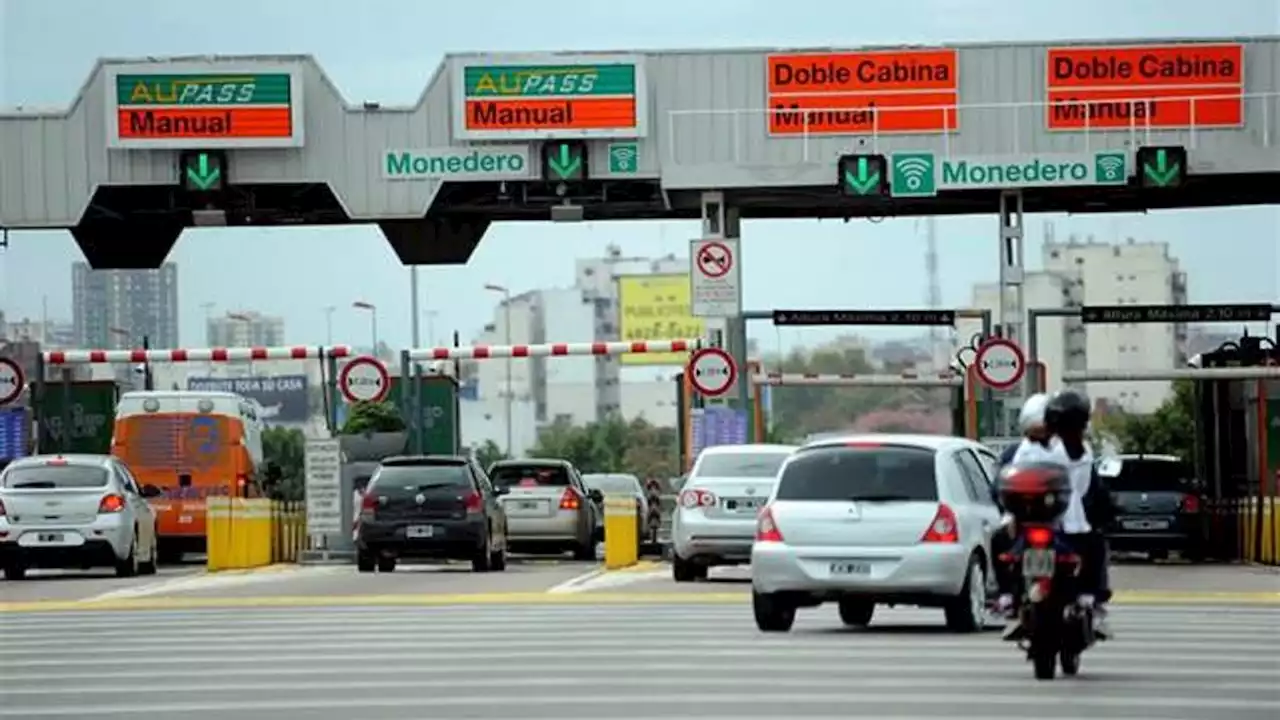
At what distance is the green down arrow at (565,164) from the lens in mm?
44594

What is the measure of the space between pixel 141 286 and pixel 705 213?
15729cm

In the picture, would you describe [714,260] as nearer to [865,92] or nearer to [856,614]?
[865,92]

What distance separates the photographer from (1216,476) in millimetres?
49312

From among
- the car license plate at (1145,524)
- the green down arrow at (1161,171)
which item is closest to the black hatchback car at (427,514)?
the car license plate at (1145,524)

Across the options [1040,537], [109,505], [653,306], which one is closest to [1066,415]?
[1040,537]

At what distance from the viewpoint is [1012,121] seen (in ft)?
148

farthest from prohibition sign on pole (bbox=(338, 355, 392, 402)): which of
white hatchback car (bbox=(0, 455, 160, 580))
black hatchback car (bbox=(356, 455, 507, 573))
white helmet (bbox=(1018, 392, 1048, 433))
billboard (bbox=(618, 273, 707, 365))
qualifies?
billboard (bbox=(618, 273, 707, 365))

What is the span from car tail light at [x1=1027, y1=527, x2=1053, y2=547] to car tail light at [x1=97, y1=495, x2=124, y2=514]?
70.3ft

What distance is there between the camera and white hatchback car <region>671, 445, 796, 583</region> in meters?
33.8

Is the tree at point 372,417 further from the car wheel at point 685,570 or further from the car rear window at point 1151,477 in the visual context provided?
the car wheel at point 685,570

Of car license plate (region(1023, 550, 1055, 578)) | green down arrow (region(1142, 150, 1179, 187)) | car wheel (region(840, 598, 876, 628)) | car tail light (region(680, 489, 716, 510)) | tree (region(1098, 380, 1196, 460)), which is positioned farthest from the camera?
tree (region(1098, 380, 1196, 460))

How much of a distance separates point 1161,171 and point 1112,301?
133 m

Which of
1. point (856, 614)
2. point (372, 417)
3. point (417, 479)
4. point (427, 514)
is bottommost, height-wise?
point (856, 614)

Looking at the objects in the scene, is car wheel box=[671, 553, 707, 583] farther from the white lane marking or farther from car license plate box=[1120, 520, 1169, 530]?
car license plate box=[1120, 520, 1169, 530]
